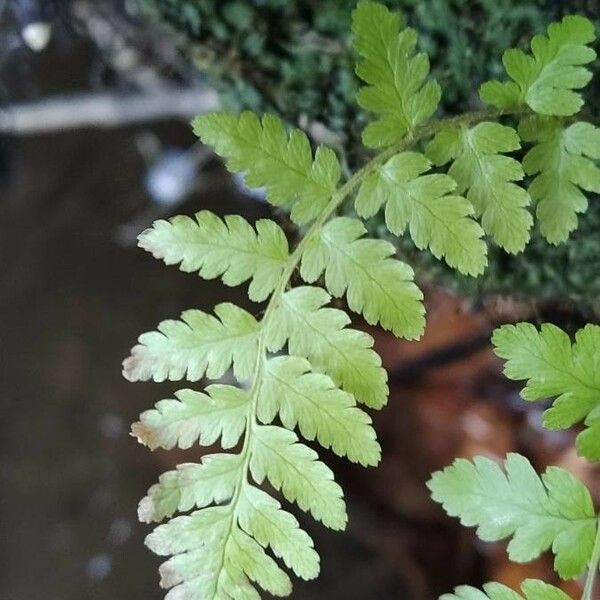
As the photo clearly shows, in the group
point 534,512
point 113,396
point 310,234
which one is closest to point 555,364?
point 534,512

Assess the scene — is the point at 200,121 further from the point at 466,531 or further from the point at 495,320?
the point at 466,531

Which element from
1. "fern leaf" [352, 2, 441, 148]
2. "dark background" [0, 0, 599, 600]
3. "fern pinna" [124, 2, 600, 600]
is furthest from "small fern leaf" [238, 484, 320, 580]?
"dark background" [0, 0, 599, 600]

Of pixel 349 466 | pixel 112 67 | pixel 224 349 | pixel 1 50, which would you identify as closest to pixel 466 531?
pixel 349 466

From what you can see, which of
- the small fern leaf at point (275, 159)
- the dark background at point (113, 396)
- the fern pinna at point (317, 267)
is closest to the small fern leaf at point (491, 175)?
the fern pinna at point (317, 267)

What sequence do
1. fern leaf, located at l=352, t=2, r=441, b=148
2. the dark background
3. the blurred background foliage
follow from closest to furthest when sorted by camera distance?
fern leaf, located at l=352, t=2, r=441, b=148 < the blurred background foliage < the dark background

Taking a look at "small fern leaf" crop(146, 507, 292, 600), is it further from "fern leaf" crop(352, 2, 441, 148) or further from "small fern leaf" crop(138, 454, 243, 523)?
"fern leaf" crop(352, 2, 441, 148)

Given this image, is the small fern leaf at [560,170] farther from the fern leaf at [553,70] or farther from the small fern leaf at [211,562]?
the small fern leaf at [211,562]

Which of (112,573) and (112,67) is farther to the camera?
(112,573)
